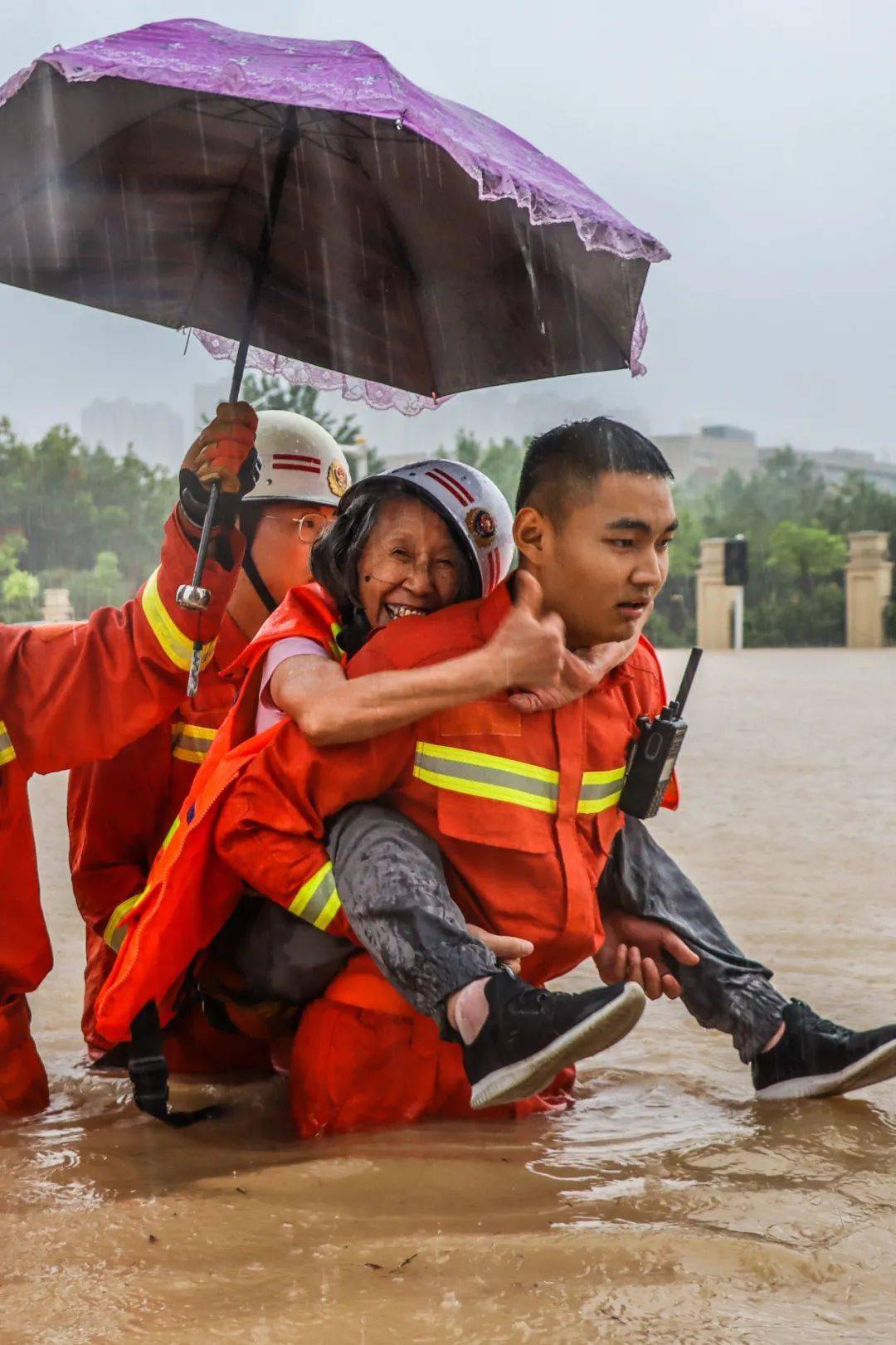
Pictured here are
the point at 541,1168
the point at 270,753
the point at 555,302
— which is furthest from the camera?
the point at 555,302

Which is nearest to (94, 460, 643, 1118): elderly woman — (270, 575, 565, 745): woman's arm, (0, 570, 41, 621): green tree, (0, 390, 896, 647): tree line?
(270, 575, 565, 745): woman's arm

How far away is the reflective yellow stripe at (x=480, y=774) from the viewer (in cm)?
297

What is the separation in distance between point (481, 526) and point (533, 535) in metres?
0.25

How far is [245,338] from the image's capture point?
3666 millimetres

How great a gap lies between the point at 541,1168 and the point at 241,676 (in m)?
1.52

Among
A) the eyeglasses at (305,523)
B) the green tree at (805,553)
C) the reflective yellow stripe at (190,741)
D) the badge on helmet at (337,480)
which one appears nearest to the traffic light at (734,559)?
the green tree at (805,553)

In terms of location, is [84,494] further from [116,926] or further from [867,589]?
[116,926]

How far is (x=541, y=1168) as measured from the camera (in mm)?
2754

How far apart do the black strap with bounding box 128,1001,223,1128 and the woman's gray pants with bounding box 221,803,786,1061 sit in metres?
0.22

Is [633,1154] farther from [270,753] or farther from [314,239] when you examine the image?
[314,239]

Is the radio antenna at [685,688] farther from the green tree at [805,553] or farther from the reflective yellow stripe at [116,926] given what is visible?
the green tree at [805,553]

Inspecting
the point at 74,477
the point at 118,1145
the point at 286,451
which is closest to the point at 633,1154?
the point at 118,1145

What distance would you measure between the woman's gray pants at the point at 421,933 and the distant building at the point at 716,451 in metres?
85.4

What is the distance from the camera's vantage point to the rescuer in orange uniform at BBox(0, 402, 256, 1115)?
326 cm
